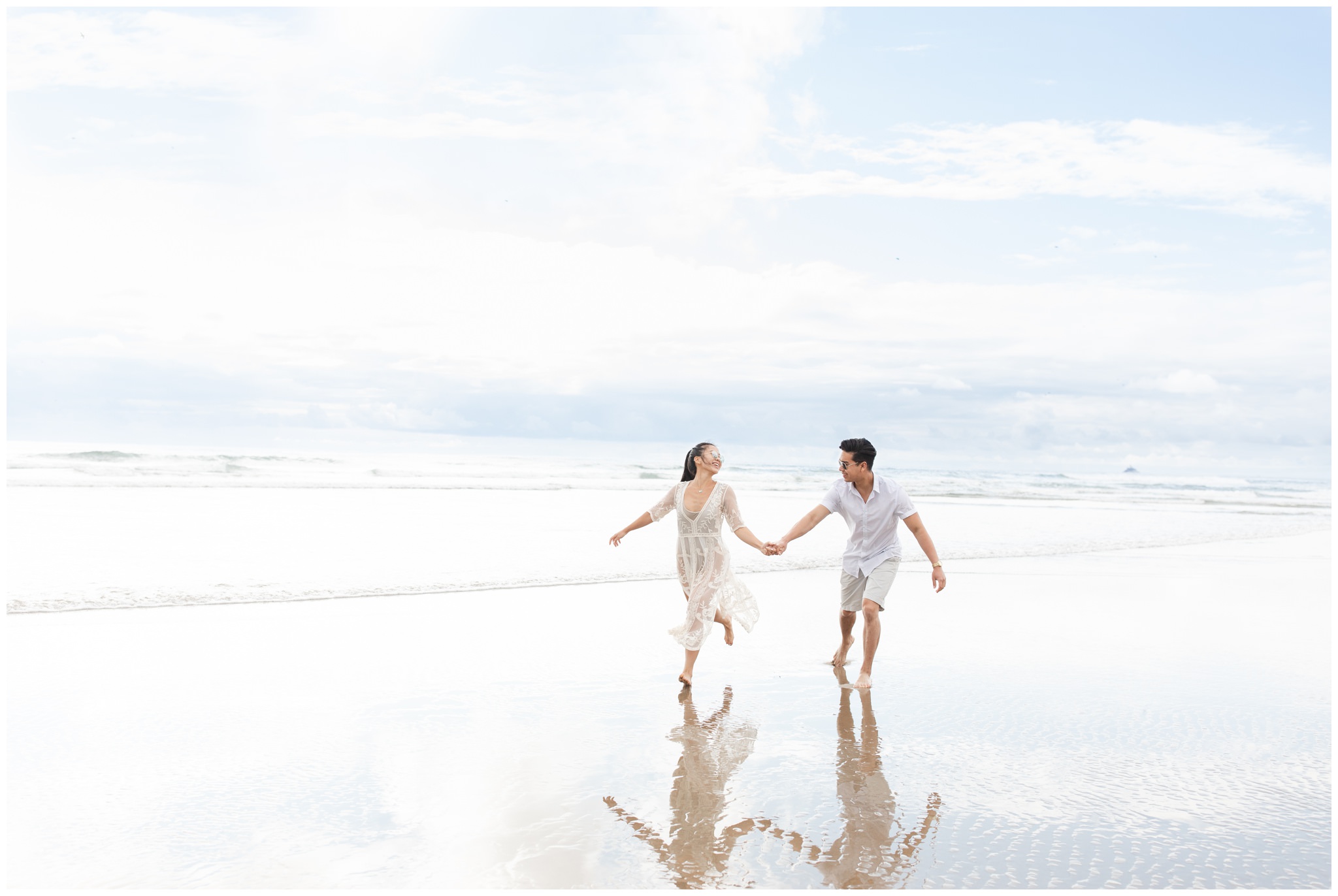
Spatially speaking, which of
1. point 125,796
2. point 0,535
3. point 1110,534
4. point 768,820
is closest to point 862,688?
point 768,820

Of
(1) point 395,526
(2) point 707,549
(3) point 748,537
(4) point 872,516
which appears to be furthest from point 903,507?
(1) point 395,526

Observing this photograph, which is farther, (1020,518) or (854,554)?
(1020,518)

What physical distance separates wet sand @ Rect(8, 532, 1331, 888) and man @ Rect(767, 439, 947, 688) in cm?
61

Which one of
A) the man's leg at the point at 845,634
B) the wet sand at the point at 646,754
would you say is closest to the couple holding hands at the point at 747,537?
the man's leg at the point at 845,634

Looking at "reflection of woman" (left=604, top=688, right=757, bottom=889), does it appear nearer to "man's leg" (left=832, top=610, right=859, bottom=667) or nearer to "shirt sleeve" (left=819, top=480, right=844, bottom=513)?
"man's leg" (left=832, top=610, right=859, bottom=667)

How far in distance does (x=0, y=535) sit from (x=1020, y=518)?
2217 centimetres

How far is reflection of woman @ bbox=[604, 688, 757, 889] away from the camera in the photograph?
148 inches

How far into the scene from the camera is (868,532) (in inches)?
283

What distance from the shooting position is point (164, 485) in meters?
28.8

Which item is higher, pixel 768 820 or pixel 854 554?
pixel 854 554

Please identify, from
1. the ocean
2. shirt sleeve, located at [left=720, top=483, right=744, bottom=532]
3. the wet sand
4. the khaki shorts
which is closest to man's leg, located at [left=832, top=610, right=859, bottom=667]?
the khaki shorts

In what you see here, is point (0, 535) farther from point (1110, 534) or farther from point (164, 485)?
point (1110, 534)

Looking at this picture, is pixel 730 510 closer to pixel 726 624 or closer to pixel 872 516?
pixel 726 624

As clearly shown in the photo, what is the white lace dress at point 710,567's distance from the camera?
6.99 meters
